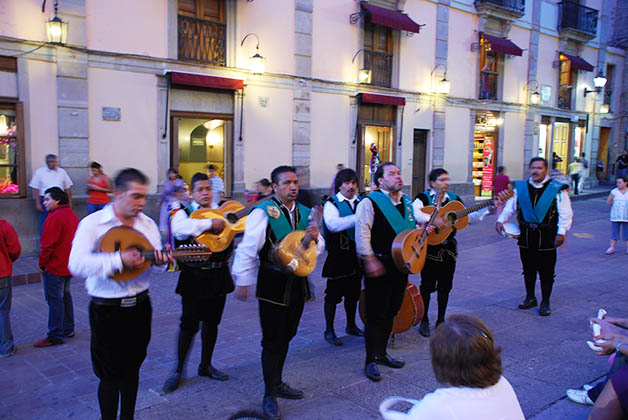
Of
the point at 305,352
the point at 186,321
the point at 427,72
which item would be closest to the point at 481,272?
the point at 305,352

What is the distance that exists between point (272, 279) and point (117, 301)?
3.68ft

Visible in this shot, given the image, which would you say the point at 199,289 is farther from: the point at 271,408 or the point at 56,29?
the point at 56,29

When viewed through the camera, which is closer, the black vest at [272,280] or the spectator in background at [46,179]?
the black vest at [272,280]

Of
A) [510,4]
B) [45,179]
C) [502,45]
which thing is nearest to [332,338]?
[45,179]

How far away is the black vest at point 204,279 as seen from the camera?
14.9 feet

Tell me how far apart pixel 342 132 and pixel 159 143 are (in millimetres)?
5635

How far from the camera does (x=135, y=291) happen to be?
3545 mm

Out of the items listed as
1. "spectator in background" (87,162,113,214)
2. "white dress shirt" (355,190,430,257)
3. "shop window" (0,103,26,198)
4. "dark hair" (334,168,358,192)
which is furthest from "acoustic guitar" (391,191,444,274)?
"shop window" (0,103,26,198)

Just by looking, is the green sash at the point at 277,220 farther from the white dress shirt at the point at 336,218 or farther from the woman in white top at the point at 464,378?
the woman in white top at the point at 464,378

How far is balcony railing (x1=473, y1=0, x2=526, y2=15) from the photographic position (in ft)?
61.0

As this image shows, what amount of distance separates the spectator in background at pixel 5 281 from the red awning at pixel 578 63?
22.6m

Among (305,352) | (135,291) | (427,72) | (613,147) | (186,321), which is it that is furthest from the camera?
(613,147)

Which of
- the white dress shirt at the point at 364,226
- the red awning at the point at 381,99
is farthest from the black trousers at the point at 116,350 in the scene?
the red awning at the point at 381,99

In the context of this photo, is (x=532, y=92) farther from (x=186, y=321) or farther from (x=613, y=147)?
(x=186, y=321)
